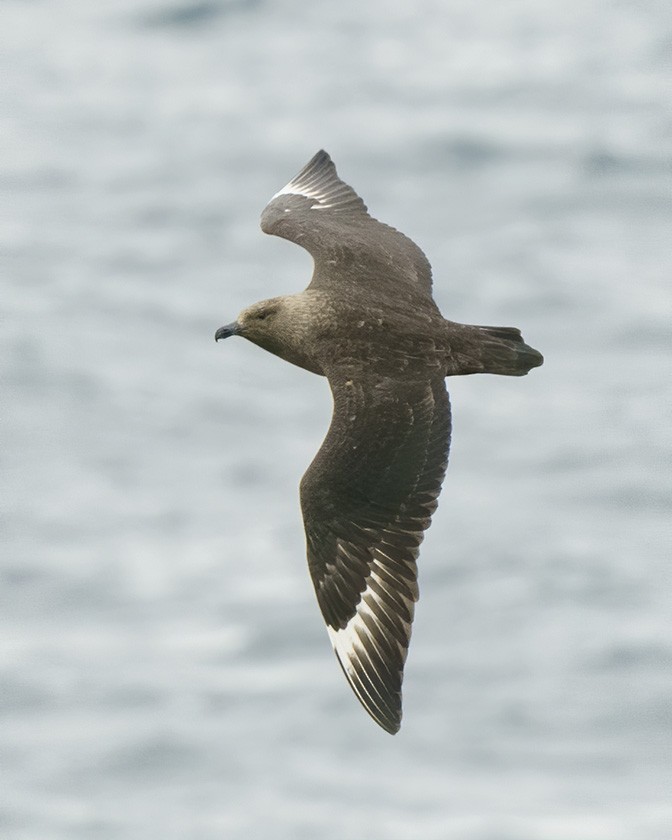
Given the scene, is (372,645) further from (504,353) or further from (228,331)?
(228,331)

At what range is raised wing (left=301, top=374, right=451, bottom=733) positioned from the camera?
36.8 feet

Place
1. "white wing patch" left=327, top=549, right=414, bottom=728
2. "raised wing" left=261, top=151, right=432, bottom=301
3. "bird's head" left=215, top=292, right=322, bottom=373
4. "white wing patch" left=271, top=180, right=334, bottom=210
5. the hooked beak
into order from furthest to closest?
"white wing patch" left=271, top=180, right=334, bottom=210 < "raised wing" left=261, top=151, right=432, bottom=301 < the hooked beak < "bird's head" left=215, top=292, right=322, bottom=373 < "white wing patch" left=327, top=549, right=414, bottom=728

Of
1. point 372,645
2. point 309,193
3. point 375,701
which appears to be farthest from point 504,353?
point 309,193

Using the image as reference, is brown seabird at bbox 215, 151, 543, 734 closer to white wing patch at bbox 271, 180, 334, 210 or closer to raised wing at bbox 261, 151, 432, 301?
raised wing at bbox 261, 151, 432, 301

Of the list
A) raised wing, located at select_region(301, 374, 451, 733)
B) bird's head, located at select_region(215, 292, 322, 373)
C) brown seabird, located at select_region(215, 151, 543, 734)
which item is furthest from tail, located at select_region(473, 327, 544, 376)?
bird's head, located at select_region(215, 292, 322, 373)

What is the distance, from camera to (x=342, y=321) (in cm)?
1188

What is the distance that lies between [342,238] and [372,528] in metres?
2.26

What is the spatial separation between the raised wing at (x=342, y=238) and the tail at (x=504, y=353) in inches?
23.4

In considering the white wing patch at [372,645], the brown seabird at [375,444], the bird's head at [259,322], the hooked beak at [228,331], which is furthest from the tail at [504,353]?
the hooked beak at [228,331]

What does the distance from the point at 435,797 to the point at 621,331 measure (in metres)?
6.09

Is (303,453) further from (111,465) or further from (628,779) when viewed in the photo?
(628,779)

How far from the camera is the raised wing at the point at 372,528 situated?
1122cm

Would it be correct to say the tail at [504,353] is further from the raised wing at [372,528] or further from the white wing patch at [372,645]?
the white wing patch at [372,645]

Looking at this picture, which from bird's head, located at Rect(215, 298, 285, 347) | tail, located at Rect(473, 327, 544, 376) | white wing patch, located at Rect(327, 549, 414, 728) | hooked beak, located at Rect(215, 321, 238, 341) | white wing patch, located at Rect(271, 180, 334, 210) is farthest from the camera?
white wing patch, located at Rect(271, 180, 334, 210)
